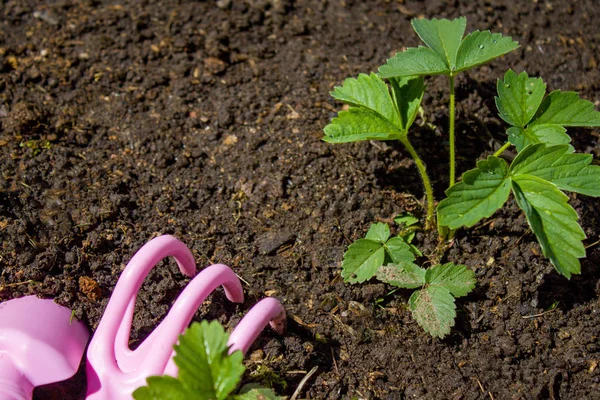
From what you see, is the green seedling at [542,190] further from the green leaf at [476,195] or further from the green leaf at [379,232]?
the green leaf at [379,232]

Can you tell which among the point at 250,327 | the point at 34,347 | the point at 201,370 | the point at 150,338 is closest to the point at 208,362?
the point at 201,370

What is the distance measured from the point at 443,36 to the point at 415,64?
15 centimetres

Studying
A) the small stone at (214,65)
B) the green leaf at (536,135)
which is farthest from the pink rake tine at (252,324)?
the small stone at (214,65)

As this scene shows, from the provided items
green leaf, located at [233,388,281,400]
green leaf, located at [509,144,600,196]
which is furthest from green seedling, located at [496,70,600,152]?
green leaf, located at [233,388,281,400]

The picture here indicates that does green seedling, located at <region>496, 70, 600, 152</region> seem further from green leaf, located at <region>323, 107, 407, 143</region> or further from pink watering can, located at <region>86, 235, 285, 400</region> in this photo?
pink watering can, located at <region>86, 235, 285, 400</region>

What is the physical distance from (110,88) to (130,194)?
0.52 metres

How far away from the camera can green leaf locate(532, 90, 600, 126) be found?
180 cm

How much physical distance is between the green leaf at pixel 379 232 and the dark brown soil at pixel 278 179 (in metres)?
0.09

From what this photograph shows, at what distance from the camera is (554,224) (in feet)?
5.28

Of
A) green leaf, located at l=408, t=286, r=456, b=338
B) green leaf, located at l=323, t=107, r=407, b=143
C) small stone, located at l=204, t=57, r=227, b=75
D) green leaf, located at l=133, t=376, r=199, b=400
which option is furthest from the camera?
small stone, located at l=204, t=57, r=227, b=75

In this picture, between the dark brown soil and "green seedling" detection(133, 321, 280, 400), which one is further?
the dark brown soil

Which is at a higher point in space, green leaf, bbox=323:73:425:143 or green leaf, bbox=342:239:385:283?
green leaf, bbox=323:73:425:143

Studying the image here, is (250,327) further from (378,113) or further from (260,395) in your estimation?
(378,113)

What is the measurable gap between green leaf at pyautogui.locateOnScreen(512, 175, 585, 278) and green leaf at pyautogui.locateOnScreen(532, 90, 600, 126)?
278 mm
